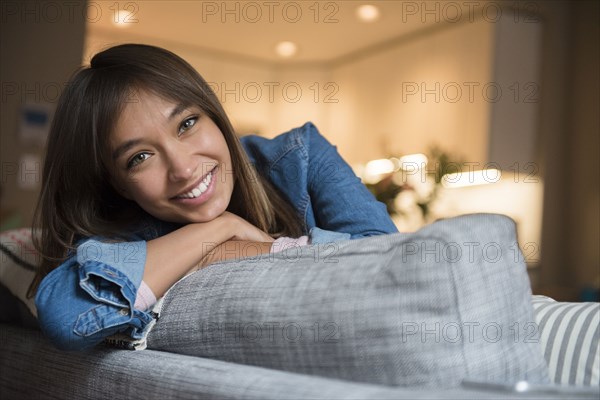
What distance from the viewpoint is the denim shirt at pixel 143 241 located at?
2.98ft

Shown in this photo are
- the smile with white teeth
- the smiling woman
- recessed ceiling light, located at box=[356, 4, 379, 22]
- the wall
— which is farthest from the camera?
recessed ceiling light, located at box=[356, 4, 379, 22]

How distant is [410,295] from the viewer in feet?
2.00

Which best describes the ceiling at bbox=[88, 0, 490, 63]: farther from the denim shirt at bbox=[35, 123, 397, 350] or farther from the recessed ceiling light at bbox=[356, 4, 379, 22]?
the denim shirt at bbox=[35, 123, 397, 350]

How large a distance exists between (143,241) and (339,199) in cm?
45

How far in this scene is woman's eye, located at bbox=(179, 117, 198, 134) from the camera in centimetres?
124

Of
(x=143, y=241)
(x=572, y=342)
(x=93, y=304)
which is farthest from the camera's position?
(x=143, y=241)

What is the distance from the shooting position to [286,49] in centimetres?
622

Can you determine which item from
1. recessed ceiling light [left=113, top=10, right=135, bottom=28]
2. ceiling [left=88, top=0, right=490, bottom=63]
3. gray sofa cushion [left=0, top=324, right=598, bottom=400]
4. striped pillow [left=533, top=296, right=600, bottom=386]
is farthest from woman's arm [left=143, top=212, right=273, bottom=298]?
recessed ceiling light [left=113, top=10, right=135, bottom=28]

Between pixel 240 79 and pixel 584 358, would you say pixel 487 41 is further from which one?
pixel 584 358

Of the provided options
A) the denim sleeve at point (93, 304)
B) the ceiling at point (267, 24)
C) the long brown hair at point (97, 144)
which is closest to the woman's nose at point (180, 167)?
the long brown hair at point (97, 144)

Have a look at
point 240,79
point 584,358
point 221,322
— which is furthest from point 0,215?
point 240,79

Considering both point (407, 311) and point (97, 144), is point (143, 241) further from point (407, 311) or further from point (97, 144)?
point (407, 311)

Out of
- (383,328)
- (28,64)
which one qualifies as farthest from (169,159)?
(28,64)

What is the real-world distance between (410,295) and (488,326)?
0.07m
